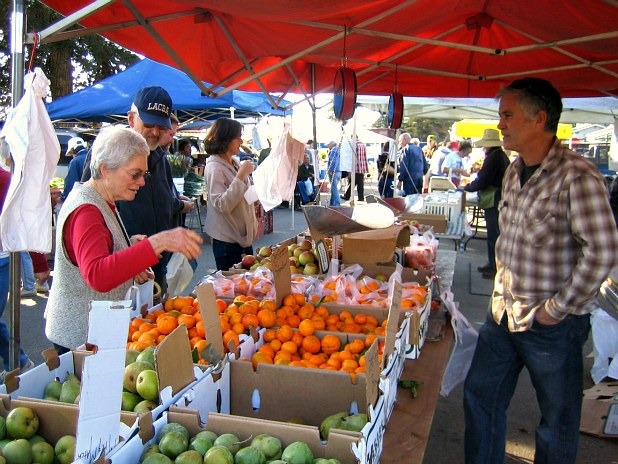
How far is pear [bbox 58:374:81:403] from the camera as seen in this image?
1.54 metres

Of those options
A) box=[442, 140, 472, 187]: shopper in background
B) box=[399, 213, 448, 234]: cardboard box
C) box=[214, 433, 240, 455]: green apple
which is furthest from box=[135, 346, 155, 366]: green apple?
box=[442, 140, 472, 187]: shopper in background

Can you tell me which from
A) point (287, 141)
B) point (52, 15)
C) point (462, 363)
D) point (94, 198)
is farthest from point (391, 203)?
point (52, 15)

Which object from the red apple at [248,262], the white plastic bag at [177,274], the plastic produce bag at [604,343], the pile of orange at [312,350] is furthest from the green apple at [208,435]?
the plastic produce bag at [604,343]

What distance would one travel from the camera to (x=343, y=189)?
16.3 metres

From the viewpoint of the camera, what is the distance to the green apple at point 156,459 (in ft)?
4.01

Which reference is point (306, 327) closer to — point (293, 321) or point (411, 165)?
point (293, 321)

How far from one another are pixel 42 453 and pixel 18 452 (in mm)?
60

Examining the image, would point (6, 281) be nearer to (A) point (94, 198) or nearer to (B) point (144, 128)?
(B) point (144, 128)

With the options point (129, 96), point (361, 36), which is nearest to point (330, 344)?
point (361, 36)

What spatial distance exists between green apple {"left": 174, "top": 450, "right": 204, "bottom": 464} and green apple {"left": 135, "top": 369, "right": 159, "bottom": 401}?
330mm

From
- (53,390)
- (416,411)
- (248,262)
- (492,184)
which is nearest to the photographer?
(53,390)

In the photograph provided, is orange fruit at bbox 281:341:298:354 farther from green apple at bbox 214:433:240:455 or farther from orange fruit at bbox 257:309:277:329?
green apple at bbox 214:433:240:455

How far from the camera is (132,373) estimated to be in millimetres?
1627

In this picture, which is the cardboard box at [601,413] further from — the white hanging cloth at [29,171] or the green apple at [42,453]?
the white hanging cloth at [29,171]
